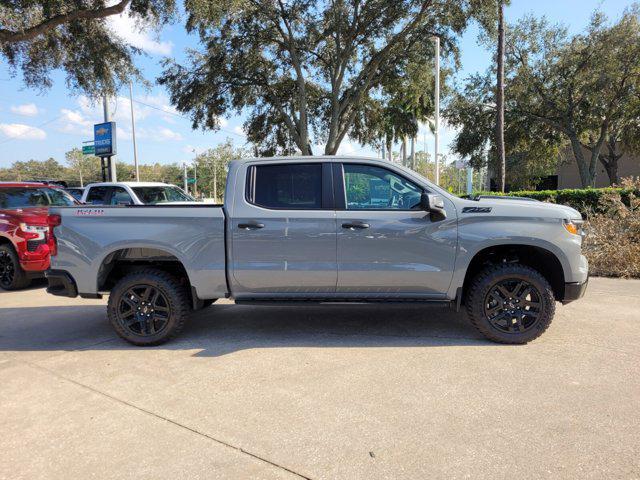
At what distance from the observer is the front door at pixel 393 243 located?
4.57 m

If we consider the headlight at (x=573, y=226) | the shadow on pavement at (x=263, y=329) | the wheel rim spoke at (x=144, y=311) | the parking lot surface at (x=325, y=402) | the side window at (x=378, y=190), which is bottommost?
the parking lot surface at (x=325, y=402)

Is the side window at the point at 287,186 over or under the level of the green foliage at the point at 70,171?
under

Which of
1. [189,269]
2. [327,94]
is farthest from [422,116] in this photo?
[189,269]

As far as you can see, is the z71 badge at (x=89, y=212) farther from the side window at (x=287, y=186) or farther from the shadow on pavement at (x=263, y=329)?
the side window at (x=287, y=186)

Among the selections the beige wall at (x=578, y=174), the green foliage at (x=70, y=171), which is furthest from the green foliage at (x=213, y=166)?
the beige wall at (x=578, y=174)

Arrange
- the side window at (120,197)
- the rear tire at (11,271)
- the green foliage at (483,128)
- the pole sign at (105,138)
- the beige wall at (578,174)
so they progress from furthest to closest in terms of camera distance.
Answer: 1. the beige wall at (578,174)
2. the green foliage at (483,128)
3. the pole sign at (105,138)
4. the side window at (120,197)
5. the rear tire at (11,271)

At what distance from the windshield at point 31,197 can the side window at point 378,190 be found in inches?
240

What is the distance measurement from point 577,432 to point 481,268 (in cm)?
209

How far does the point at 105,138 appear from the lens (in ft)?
74.7

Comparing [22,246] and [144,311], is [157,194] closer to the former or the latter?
[22,246]

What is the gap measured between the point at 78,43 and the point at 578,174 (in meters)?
41.8

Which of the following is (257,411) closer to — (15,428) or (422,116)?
(15,428)

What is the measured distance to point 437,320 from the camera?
560cm

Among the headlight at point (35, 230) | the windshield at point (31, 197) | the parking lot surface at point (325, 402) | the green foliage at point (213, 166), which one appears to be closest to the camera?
the parking lot surface at point (325, 402)
